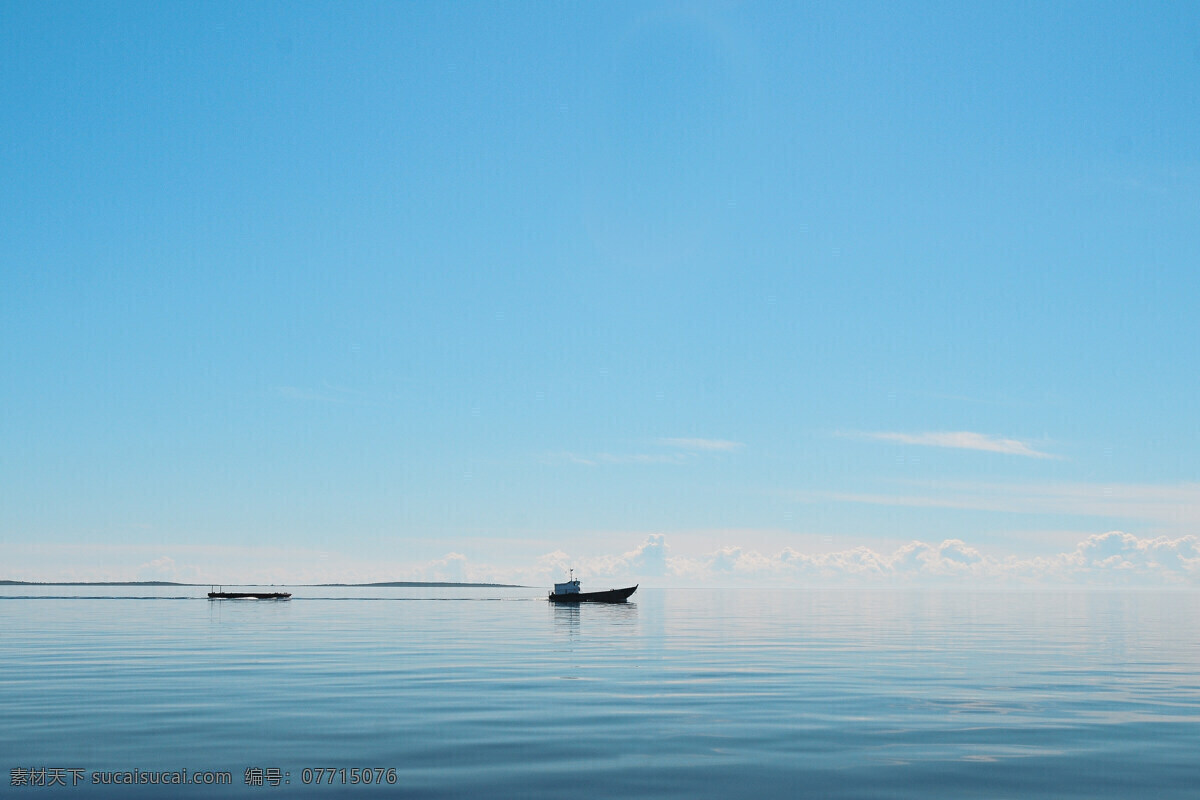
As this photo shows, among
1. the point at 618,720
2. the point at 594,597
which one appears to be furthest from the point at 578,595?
the point at 618,720

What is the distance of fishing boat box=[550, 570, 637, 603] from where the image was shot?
509 feet

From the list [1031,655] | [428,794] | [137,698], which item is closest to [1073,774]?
[428,794]

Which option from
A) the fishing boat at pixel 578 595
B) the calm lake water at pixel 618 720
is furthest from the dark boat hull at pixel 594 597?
the calm lake water at pixel 618 720

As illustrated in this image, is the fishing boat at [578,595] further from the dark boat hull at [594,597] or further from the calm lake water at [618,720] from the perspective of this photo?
the calm lake water at [618,720]

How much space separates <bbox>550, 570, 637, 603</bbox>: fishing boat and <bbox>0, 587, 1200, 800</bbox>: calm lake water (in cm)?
9329

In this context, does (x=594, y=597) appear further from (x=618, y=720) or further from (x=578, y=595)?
(x=618, y=720)

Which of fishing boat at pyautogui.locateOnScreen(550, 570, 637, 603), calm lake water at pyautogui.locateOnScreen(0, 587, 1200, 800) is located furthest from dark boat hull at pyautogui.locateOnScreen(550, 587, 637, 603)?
calm lake water at pyautogui.locateOnScreen(0, 587, 1200, 800)

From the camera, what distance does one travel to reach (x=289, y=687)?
40.1 metres

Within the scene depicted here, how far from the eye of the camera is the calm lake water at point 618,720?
2194 centimetres

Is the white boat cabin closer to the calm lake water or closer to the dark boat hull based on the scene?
the dark boat hull

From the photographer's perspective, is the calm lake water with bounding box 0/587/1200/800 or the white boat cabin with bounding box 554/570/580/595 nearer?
the calm lake water with bounding box 0/587/1200/800

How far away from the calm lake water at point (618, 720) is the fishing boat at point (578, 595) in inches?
3673

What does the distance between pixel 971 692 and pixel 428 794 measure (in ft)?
89.0

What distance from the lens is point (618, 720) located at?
30.8 metres
